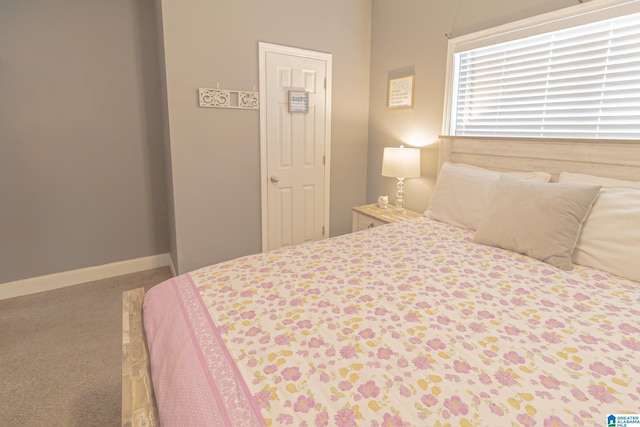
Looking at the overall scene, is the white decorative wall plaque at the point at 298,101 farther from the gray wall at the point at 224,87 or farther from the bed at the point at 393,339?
the bed at the point at 393,339

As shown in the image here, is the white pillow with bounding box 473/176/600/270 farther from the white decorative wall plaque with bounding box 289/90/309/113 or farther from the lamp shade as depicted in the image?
the white decorative wall plaque with bounding box 289/90/309/113

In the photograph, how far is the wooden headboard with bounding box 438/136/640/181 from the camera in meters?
1.83

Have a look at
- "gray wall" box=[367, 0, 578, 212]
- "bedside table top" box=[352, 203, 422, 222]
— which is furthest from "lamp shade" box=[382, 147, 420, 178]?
"bedside table top" box=[352, 203, 422, 222]

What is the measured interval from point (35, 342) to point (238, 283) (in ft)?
5.82

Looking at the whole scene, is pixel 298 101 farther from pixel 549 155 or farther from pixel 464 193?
pixel 549 155

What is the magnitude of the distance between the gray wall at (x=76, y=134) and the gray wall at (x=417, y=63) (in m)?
2.15

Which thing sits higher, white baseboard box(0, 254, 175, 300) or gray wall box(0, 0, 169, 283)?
gray wall box(0, 0, 169, 283)

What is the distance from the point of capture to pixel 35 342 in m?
2.25

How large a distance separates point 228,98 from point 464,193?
199 centimetres

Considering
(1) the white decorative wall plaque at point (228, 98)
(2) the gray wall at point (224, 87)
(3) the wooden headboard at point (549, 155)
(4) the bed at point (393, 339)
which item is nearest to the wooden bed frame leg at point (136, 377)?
(4) the bed at point (393, 339)

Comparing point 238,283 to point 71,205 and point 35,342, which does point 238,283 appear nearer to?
point 35,342

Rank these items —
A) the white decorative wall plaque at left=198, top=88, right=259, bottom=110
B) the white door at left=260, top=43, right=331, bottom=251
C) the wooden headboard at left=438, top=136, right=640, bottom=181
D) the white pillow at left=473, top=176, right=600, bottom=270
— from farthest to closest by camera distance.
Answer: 1. the white door at left=260, top=43, right=331, bottom=251
2. the white decorative wall plaque at left=198, top=88, right=259, bottom=110
3. the wooden headboard at left=438, top=136, right=640, bottom=181
4. the white pillow at left=473, top=176, right=600, bottom=270

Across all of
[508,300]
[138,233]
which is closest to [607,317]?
[508,300]

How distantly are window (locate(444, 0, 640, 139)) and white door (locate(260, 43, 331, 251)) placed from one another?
1223mm
